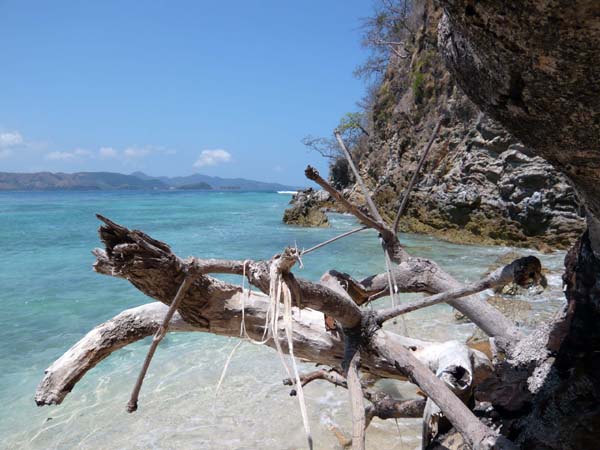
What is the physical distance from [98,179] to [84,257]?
178037 millimetres

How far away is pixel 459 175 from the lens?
49.9 ft

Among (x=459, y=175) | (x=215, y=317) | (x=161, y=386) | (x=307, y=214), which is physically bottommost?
(x=161, y=386)

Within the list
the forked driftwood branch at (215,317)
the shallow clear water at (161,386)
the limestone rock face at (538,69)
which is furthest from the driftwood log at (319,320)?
the shallow clear water at (161,386)

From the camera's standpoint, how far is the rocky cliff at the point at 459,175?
483 inches

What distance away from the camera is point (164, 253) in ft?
5.11

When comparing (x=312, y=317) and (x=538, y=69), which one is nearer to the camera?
(x=538, y=69)

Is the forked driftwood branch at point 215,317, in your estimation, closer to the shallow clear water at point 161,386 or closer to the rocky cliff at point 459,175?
the shallow clear water at point 161,386

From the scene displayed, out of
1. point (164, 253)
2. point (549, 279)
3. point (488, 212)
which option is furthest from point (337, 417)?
point (488, 212)

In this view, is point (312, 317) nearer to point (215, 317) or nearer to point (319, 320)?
point (319, 320)

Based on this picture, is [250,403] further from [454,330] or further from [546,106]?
[546,106]

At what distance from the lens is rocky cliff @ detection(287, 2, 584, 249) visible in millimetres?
12273

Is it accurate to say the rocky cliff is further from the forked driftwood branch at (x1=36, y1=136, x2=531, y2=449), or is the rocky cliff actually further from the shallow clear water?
the forked driftwood branch at (x1=36, y1=136, x2=531, y2=449)

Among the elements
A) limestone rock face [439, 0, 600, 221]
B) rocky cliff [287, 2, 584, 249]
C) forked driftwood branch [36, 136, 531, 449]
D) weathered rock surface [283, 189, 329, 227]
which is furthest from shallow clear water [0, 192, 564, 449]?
weathered rock surface [283, 189, 329, 227]

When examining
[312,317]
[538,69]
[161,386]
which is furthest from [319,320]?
[161,386]
